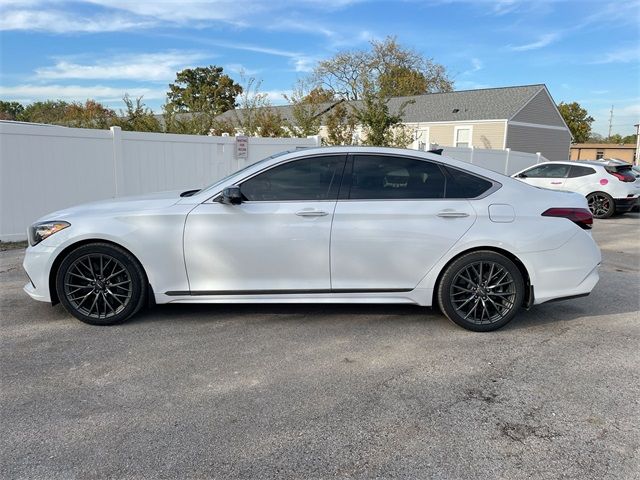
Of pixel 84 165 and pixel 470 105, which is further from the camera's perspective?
pixel 470 105

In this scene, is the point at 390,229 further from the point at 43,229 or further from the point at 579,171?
the point at 579,171

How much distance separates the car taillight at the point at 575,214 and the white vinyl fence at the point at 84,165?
779 centimetres

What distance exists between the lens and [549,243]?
421cm

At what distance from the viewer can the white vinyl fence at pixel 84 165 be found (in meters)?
7.96

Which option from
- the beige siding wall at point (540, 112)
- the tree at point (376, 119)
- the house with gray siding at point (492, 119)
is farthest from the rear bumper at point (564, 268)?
the beige siding wall at point (540, 112)

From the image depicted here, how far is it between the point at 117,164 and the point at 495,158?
52.0 ft

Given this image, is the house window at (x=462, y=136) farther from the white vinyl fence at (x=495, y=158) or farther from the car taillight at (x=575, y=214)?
the car taillight at (x=575, y=214)

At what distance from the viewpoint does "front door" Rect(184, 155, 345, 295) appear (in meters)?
4.17

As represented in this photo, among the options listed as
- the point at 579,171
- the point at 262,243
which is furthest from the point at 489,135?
the point at 262,243

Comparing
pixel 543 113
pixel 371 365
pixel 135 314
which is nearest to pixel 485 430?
pixel 371 365

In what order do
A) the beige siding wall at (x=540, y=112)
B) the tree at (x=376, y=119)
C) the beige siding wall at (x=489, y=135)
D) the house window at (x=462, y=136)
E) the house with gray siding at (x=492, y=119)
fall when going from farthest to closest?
the house window at (x=462, y=136)
the beige siding wall at (x=540, y=112)
the house with gray siding at (x=492, y=119)
the beige siding wall at (x=489, y=135)
the tree at (x=376, y=119)

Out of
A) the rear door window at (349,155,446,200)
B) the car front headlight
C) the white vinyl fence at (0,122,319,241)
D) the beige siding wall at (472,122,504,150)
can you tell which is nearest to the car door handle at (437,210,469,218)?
the rear door window at (349,155,446,200)

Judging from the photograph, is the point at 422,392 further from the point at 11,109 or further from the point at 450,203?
the point at 11,109

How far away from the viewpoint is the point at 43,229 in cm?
428
